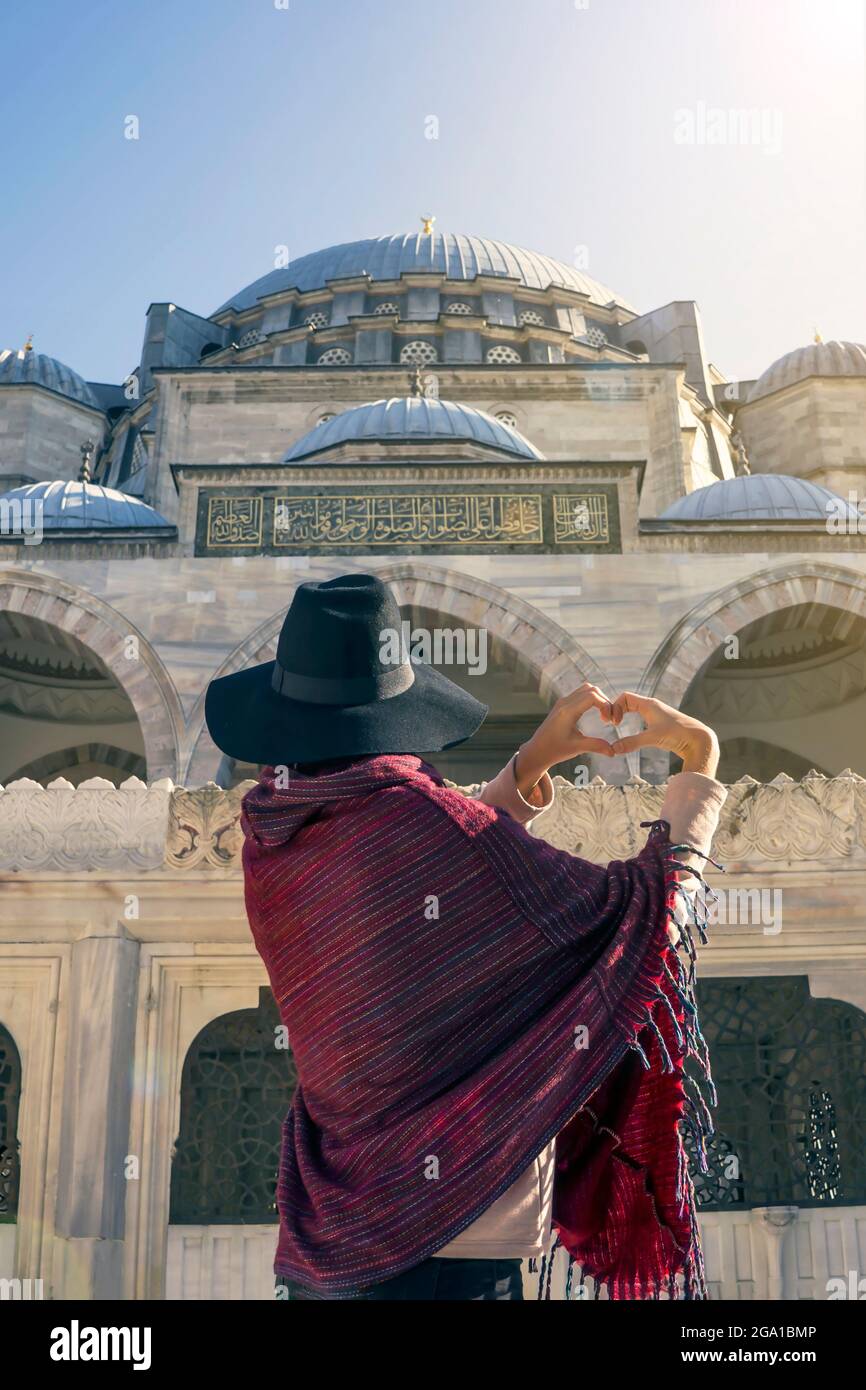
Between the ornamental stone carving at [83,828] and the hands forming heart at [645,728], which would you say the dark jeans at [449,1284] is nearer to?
the hands forming heart at [645,728]

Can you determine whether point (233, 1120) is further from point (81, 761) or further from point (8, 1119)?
point (81, 761)

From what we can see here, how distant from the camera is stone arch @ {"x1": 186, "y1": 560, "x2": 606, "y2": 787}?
426 inches

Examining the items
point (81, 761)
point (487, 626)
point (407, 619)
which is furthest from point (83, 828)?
point (81, 761)

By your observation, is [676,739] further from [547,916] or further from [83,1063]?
[83,1063]

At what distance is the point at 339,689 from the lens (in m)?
1.72

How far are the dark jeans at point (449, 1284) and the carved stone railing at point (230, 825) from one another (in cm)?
179

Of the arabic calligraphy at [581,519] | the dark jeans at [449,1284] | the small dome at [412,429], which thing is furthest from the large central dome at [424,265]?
the dark jeans at [449,1284]

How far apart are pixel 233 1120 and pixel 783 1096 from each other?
1369mm

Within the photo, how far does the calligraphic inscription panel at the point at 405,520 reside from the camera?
11.3 m

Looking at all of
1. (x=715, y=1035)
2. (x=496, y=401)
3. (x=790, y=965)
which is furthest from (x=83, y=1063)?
(x=496, y=401)

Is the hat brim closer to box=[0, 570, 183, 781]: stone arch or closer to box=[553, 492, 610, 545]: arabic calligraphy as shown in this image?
box=[0, 570, 183, 781]: stone arch

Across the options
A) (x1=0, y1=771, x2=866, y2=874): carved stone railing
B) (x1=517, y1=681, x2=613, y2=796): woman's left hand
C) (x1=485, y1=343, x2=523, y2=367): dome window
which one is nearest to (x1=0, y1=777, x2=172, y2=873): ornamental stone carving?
(x1=0, y1=771, x2=866, y2=874): carved stone railing

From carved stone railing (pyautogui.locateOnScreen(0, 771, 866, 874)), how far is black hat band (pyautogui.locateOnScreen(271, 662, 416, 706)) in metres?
1.53

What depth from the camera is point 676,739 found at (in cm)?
175
